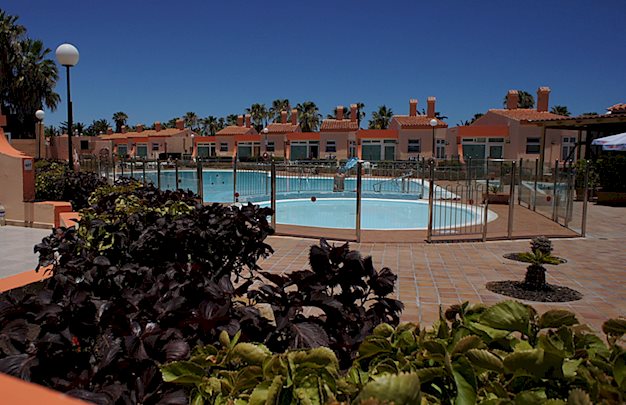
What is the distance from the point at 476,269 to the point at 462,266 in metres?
0.23

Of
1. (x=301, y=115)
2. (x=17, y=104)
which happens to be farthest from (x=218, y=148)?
(x=301, y=115)

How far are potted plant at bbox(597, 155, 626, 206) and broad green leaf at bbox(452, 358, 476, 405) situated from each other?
1762cm

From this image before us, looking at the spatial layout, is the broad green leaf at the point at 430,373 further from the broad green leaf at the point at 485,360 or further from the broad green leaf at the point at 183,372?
the broad green leaf at the point at 183,372

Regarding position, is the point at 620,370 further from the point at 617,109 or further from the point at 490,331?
the point at 617,109

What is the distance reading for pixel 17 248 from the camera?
329 inches

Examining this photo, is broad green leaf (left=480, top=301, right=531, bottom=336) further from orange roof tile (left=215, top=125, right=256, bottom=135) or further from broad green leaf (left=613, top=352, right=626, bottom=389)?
orange roof tile (left=215, top=125, right=256, bottom=135)

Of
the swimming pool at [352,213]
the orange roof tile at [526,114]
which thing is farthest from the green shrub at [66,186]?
the orange roof tile at [526,114]

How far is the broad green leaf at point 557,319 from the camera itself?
56.3 inches

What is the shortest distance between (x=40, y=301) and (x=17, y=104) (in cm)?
3777

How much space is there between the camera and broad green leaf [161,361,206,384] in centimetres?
133

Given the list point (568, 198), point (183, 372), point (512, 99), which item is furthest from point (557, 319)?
point (512, 99)

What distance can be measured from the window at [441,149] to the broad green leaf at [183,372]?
34.8 metres

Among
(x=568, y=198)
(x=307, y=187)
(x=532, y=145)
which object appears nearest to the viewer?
(x=568, y=198)

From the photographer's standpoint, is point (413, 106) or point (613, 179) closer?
point (613, 179)
